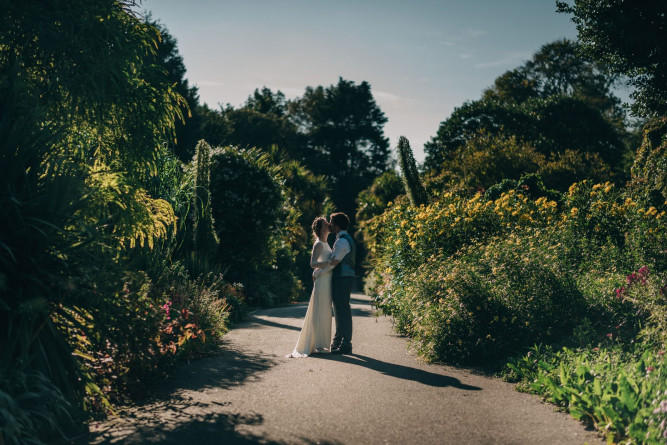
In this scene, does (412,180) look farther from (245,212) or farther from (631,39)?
(631,39)

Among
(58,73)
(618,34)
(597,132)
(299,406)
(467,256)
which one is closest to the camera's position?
(299,406)

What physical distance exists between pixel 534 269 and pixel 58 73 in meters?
6.66

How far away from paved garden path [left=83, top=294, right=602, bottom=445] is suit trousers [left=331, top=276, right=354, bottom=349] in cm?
54

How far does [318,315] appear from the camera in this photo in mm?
8570

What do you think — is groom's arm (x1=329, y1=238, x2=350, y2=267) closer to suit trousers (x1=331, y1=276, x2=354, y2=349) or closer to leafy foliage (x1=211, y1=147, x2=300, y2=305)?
suit trousers (x1=331, y1=276, x2=354, y2=349)

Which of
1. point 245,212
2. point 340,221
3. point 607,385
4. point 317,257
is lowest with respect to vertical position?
point 607,385

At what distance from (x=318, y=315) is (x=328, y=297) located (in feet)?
1.14

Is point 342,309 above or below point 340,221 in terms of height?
below

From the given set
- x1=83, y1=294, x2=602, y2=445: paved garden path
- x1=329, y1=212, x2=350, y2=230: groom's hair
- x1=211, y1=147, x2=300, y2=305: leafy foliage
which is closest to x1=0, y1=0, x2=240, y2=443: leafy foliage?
x1=83, y1=294, x2=602, y2=445: paved garden path

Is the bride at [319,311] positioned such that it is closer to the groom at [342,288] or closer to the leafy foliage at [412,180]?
the groom at [342,288]

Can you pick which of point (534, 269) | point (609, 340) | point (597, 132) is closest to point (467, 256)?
point (534, 269)

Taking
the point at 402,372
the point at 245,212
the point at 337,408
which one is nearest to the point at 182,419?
the point at 337,408

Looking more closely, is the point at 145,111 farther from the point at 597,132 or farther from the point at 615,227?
the point at 597,132

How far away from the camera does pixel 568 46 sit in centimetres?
3938
